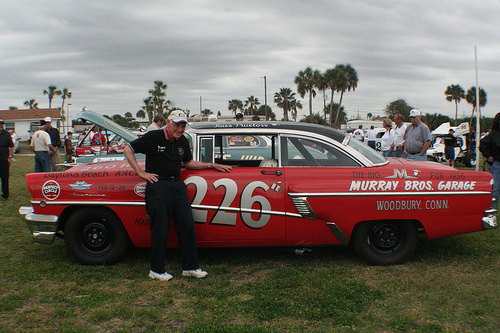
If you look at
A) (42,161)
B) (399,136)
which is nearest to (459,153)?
(399,136)

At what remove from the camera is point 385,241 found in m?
4.49

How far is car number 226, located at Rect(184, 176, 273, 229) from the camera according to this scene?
4262 millimetres

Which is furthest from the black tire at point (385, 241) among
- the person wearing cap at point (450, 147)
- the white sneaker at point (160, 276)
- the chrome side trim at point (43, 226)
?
the person wearing cap at point (450, 147)

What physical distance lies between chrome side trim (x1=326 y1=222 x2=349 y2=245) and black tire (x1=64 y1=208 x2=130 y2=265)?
224 cm

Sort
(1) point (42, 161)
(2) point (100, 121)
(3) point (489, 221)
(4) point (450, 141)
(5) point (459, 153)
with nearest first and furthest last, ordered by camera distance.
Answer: (3) point (489, 221) → (2) point (100, 121) → (1) point (42, 161) → (4) point (450, 141) → (5) point (459, 153)

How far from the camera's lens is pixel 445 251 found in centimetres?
500

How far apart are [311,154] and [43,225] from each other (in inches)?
119

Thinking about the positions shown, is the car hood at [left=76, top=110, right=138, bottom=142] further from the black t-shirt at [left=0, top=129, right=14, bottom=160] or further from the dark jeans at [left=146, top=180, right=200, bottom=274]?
the dark jeans at [left=146, top=180, right=200, bottom=274]

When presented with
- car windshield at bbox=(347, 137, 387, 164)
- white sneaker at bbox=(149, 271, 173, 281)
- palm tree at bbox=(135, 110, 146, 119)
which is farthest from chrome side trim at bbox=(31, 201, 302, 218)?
palm tree at bbox=(135, 110, 146, 119)

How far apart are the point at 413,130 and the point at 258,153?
423 centimetres

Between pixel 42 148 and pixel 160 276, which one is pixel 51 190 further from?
pixel 42 148

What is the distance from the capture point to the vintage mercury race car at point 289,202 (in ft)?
14.0

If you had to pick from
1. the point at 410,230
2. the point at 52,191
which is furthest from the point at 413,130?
the point at 52,191

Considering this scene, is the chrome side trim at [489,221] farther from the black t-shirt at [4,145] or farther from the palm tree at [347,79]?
the palm tree at [347,79]
